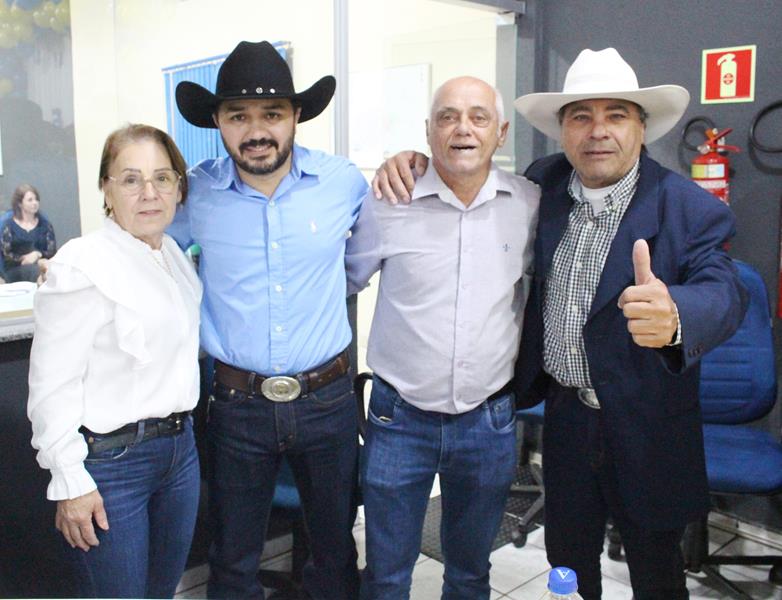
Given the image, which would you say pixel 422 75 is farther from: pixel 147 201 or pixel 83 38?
pixel 147 201

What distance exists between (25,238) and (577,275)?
1.71 m

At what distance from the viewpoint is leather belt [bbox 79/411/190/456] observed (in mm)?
1540

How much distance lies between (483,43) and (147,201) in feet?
8.91

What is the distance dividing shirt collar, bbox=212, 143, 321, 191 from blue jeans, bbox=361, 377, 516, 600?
0.57 meters

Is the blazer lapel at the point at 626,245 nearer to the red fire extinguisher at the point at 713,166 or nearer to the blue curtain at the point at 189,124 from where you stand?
the red fire extinguisher at the point at 713,166

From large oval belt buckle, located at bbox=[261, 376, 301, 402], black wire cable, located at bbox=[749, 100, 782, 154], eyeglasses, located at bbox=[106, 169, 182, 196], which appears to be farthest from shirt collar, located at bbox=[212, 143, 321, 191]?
black wire cable, located at bbox=[749, 100, 782, 154]

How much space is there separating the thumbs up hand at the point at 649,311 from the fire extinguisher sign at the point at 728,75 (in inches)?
72.7

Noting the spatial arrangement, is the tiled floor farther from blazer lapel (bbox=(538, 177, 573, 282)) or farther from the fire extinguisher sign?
the fire extinguisher sign

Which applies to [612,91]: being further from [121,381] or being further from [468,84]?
[121,381]

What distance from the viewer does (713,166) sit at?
9.51 ft

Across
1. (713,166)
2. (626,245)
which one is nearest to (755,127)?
(713,166)

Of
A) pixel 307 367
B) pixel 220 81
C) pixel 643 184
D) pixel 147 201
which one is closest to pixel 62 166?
pixel 220 81

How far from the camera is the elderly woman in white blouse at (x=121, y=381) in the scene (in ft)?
4.87

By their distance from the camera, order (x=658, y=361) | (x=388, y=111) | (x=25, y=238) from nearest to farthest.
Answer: (x=658, y=361), (x=25, y=238), (x=388, y=111)
